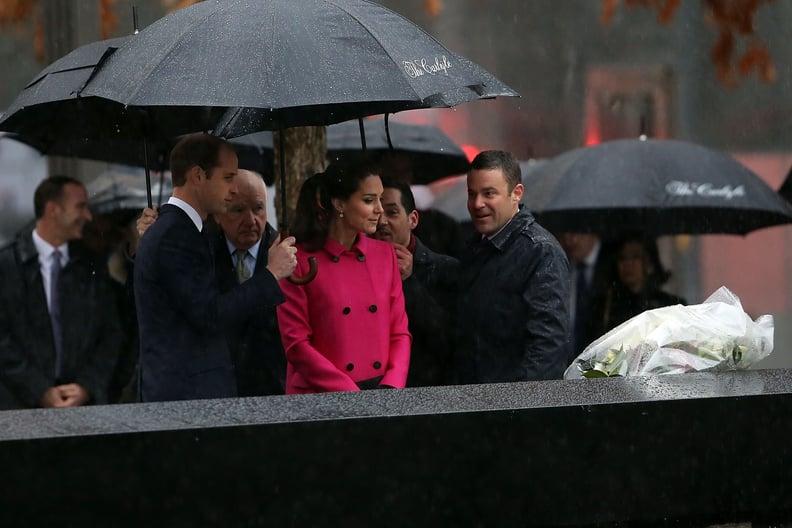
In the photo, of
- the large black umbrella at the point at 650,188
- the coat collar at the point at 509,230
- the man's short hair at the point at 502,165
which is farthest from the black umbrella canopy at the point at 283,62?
the large black umbrella at the point at 650,188

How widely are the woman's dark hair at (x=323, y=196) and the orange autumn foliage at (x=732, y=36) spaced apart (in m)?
8.91

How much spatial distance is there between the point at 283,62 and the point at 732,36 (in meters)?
10.3

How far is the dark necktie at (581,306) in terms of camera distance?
9500mm

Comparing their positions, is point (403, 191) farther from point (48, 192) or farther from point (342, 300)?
point (48, 192)

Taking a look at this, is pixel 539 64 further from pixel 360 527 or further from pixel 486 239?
pixel 360 527

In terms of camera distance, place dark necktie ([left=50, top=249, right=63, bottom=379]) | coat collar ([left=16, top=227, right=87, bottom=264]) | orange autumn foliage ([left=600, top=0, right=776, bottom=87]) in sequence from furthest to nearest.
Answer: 1. orange autumn foliage ([left=600, top=0, right=776, bottom=87])
2. coat collar ([left=16, top=227, right=87, bottom=264])
3. dark necktie ([left=50, top=249, right=63, bottom=379])

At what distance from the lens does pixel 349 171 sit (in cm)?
587

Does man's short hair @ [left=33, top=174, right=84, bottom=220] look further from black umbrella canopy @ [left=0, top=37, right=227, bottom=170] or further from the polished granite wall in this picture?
the polished granite wall

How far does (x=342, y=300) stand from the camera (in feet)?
19.1

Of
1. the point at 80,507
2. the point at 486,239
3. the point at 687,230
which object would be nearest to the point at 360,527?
the point at 80,507

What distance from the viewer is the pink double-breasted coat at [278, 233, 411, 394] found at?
5762mm

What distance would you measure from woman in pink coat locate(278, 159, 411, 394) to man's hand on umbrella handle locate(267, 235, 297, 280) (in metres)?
0.41

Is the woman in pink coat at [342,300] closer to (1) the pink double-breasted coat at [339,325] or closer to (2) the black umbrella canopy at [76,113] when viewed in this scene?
(1) the pink double-breasted coat at [339,325]

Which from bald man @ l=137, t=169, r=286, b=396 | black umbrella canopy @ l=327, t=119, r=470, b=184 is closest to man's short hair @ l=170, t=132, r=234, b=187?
bald man @ l=137, t=169, r=286, b=396
